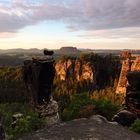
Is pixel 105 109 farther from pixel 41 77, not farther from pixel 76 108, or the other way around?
pixel 41 77

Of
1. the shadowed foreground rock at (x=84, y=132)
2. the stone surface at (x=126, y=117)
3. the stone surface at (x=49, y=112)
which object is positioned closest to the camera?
the shadowed foreground rock at (x=84, y=132)

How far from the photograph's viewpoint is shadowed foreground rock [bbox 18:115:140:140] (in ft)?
43.9

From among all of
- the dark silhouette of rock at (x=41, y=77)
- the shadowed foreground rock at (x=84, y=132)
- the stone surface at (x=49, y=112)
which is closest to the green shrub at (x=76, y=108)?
the stone surface at (x=49, y=112)

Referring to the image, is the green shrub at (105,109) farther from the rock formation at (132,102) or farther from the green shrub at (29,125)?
the green shrub at (29,125)

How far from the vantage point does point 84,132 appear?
13.7m

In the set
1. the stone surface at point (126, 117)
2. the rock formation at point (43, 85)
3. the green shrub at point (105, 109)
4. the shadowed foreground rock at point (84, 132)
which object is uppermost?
the shadowed foreground rock at point (84, 132)

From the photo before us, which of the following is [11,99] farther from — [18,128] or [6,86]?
[18,128]

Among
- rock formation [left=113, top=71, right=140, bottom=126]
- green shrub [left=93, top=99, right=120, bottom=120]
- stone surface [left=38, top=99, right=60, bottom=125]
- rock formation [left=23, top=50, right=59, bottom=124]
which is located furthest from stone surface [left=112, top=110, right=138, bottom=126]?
green shrub [left=93, top=99, right=120, bottom=120]

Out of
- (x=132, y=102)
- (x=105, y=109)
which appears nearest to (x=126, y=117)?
(x=132, y=102)

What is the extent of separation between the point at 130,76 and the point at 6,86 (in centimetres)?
14836

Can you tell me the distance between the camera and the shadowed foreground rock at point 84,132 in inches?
527

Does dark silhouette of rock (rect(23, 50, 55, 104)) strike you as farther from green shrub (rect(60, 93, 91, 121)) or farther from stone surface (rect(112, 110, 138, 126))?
stone surface (rect(112, 110, 138, 126))

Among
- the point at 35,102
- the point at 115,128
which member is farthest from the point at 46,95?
the point at 115,128

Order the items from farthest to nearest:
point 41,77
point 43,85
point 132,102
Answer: point 43,85 → point 41,77 → point 132,102
